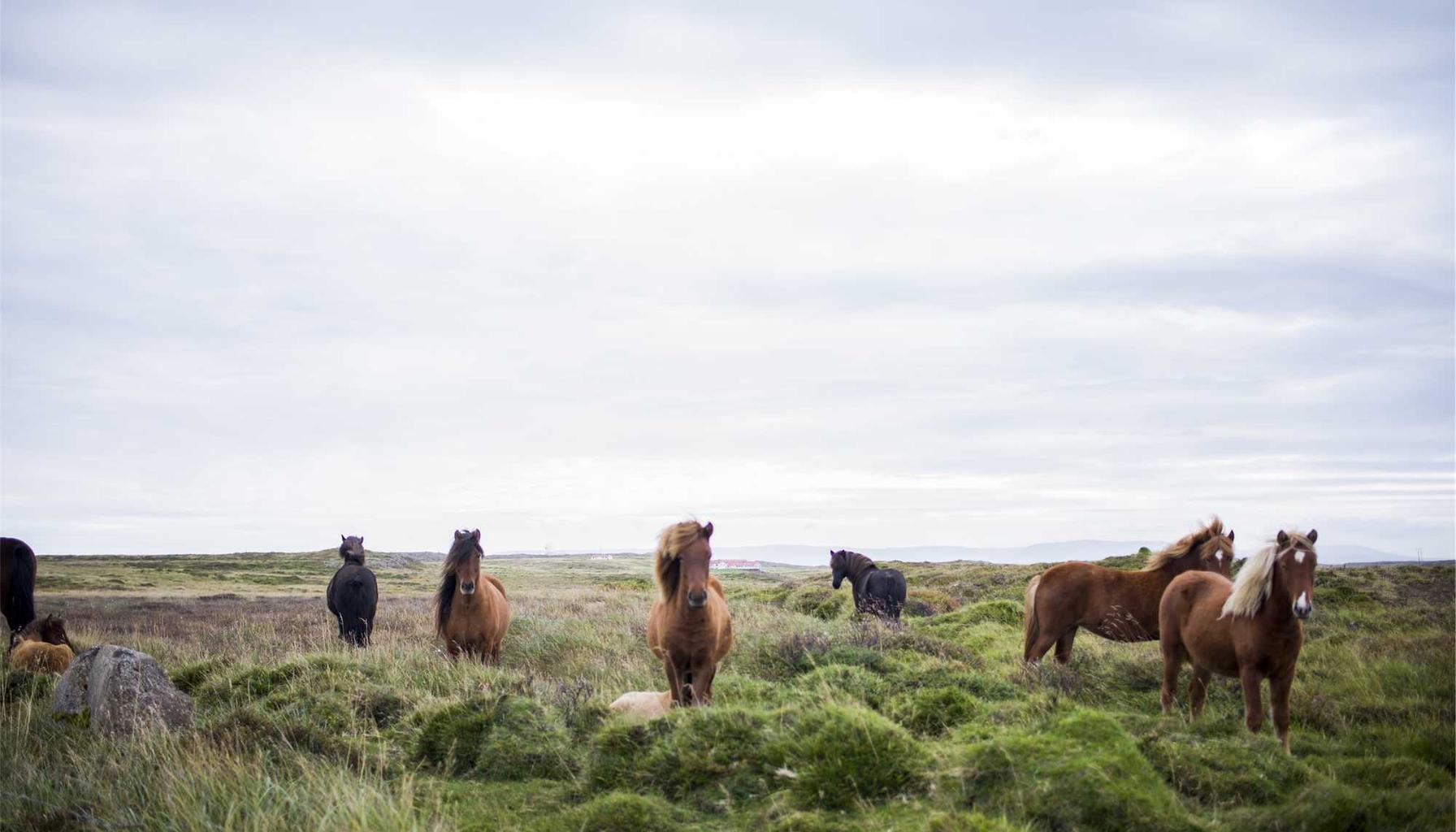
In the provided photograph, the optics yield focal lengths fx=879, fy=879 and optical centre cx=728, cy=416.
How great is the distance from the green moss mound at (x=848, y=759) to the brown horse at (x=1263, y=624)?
320cm

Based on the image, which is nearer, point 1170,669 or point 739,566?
point 1170,669

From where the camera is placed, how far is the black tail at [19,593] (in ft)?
55.3

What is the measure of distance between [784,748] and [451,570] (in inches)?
323

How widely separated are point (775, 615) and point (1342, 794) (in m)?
13.5

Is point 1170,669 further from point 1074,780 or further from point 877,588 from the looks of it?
point 877,588

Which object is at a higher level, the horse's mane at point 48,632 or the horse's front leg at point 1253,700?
the horse's front leg at point 1253,700

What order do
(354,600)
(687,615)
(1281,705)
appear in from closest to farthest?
(1281,705) → (687,615) → (354,600)

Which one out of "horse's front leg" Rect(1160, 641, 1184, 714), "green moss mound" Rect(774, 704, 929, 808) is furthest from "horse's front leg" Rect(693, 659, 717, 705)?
"horse's front leg" Rect(1160, 641, 1184, 714)

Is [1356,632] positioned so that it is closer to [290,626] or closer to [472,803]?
[472,803]

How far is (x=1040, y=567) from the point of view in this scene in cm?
3441

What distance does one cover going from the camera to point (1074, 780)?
221 inches

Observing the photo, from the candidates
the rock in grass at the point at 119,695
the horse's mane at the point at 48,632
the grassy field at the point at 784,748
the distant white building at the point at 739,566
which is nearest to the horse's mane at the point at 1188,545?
the grassy field at the point at 784,748

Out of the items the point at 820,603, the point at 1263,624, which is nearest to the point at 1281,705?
the point at 1263,624

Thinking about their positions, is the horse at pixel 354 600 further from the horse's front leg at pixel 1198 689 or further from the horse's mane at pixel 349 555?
the horse's front leg at pixel 1198 689
